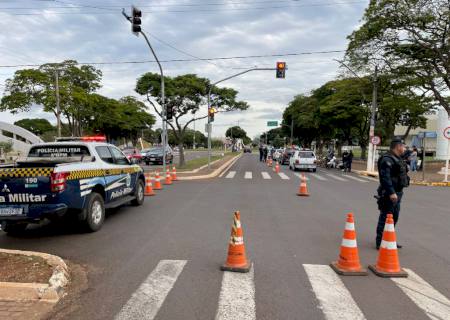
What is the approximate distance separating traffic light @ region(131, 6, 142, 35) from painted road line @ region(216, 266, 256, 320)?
12.1m

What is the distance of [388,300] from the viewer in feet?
13.8

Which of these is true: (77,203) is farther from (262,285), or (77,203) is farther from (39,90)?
(39,90)

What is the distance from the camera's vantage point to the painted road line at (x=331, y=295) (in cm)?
382

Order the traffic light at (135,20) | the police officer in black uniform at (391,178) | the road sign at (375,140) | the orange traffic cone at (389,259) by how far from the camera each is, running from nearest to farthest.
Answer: the orange traffic cone at (389,259) → the police officer in black uniform at (391,178) → the traffic light at (135,20) → the road sign at (375,140)

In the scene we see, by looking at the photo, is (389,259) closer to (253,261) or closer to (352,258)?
(352,258)

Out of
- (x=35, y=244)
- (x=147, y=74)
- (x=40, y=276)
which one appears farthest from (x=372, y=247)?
(x=147, y=74)

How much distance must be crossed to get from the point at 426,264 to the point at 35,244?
653 centimetres

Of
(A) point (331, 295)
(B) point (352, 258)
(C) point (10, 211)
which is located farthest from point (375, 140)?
(C) point (10, 211)

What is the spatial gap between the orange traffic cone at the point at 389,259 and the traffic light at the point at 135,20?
12.6 meters

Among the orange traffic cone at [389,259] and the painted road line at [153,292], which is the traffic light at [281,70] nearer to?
the orange traffic cone at [389,259]

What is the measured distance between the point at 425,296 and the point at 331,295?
1104mm

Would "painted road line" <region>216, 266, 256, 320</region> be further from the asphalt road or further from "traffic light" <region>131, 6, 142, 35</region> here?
"traffic light" <region>131, 6, 142, 35</region>

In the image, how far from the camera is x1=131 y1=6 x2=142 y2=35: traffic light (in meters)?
14.5

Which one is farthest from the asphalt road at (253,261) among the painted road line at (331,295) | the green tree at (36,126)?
the green tree at (36,126)
